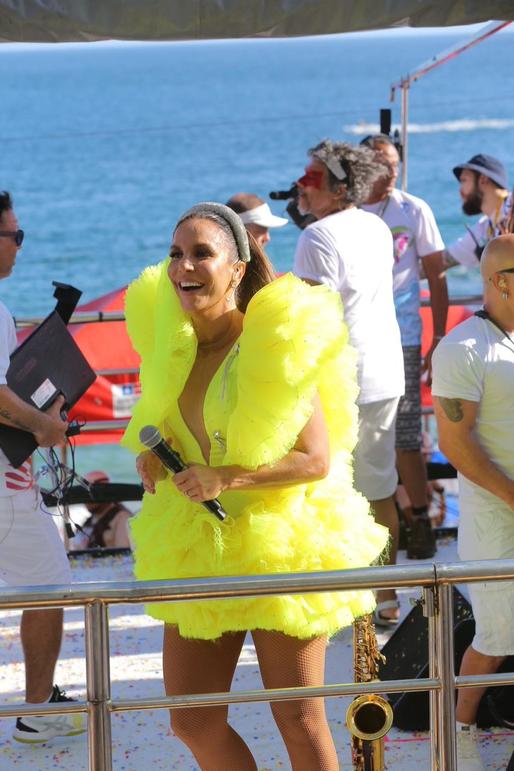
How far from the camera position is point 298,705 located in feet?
9.31

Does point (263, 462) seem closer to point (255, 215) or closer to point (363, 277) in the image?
point (363, 277)

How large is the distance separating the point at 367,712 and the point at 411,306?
3151 millimetres

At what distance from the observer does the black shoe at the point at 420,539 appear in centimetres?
577

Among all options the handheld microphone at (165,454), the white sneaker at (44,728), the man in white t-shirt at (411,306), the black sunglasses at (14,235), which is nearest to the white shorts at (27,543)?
the white sneaker at (44,728)

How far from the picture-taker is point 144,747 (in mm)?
4062

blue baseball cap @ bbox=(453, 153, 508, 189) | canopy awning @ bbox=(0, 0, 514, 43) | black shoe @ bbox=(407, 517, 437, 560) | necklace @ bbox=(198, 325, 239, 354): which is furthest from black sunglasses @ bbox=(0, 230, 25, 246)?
blue baseball cap @ bbox=(453, 153, 508, 189)

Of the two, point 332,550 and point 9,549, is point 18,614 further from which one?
point 332,550

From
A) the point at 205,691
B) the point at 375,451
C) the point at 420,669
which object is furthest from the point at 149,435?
the point at 375,451

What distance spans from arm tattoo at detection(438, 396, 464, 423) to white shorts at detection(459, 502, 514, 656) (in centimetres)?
30

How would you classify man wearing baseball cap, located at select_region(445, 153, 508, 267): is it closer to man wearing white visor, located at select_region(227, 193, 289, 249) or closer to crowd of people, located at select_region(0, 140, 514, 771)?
man wearing white visor, located at select_region(227, 193, 289, 249)

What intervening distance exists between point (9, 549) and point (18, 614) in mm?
1355

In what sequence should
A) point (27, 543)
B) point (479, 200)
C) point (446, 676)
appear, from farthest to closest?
point (479, 200), point (27, 543), point (446, 676)

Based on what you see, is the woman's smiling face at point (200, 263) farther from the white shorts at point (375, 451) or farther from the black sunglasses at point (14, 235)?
the white shorts at point (375, 451)

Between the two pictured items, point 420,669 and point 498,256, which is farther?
point 420,669
